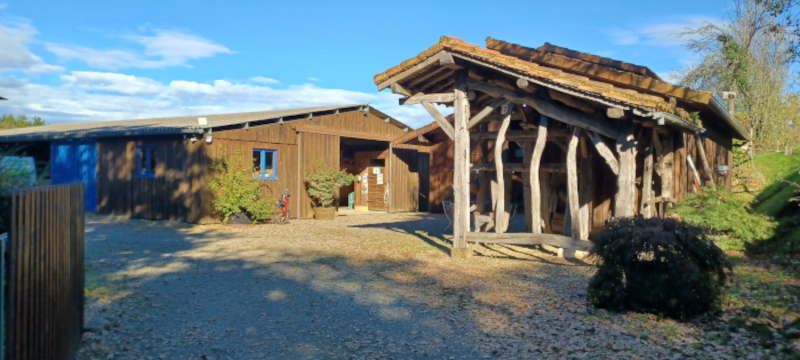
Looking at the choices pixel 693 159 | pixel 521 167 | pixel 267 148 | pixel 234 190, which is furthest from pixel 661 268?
pixel 267 148

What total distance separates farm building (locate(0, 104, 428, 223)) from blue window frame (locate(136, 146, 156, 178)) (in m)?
0.03

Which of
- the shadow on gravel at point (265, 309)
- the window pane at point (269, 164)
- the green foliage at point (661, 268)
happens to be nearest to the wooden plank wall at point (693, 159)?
the green foliage at point (661, 268)

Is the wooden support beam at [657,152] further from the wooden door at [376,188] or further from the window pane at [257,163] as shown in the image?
the wooden door at [376,188]

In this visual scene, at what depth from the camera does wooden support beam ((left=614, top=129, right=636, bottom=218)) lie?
873 centimetres

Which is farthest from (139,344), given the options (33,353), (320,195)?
(320,195)

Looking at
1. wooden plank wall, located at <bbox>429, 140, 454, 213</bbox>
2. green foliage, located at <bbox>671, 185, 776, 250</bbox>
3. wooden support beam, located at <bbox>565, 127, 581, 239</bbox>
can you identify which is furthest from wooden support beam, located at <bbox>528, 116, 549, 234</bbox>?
wooden plank wall, located at <bbox>429, 140, 454, 213</bbox>

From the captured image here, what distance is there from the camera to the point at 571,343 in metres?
5.36

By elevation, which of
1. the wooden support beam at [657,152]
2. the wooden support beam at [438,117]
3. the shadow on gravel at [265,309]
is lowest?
the shadow on gravel at [265,309]

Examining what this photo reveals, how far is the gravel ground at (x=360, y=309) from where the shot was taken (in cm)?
526

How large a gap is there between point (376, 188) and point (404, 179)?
1.38 m

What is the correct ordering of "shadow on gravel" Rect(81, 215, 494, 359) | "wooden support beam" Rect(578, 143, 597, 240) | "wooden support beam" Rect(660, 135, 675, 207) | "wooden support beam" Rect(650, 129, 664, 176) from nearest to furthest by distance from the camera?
"shadow on gravel" Rect(81, 215, 494, 359)
"wooden support beam" Rect(650, 129, 664, 176)
"wooden support beam" Rect(578, 143, 597, 240)
"wooden support beam" Rect(660, 135, 675, 207)

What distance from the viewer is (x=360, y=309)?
22.4ft

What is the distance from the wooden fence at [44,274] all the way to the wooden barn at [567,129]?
680cm

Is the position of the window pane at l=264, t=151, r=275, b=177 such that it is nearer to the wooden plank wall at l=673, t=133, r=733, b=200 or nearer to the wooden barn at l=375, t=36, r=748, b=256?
the wooden barn at l=375, t=36, r=748, b=256
